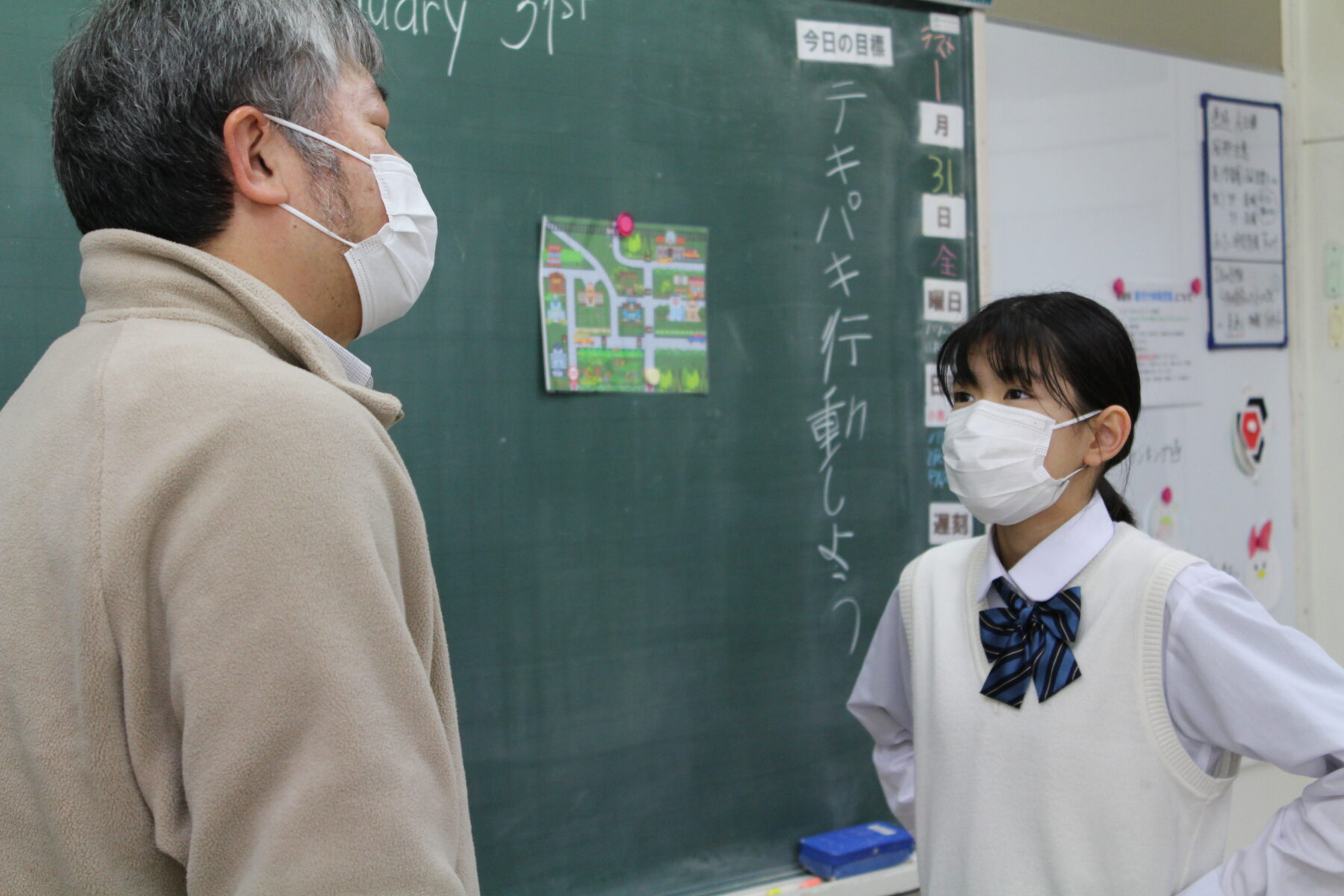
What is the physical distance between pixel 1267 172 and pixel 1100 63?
29.0 inches

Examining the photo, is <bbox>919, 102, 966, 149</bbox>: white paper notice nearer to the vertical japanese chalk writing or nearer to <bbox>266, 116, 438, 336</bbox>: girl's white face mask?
the vertical japanese chalk writing

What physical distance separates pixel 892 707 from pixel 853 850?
608mm

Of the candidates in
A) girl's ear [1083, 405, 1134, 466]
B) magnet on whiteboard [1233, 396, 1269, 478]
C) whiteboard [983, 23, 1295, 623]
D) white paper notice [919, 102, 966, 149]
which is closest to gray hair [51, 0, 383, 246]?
girl's ear [1083, 405, 1134, 466]

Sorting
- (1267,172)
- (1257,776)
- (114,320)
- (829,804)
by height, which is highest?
(1267,172)

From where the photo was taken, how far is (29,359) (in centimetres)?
150

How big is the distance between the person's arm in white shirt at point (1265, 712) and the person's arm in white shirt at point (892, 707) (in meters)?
0.39

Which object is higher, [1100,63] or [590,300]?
[1100,63]

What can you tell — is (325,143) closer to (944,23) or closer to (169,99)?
(169,99)

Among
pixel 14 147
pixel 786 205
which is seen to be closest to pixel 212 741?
pixel 14 147

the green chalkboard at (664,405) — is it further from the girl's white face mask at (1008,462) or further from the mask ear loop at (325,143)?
the mask ear loop at (325,143)

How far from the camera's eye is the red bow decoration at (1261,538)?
10.3 feet

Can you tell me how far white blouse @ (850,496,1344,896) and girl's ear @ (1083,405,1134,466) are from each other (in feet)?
0.62

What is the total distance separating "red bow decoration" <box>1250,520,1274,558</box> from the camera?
10.3 ft

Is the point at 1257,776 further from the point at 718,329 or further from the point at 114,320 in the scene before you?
the point at 114,320
